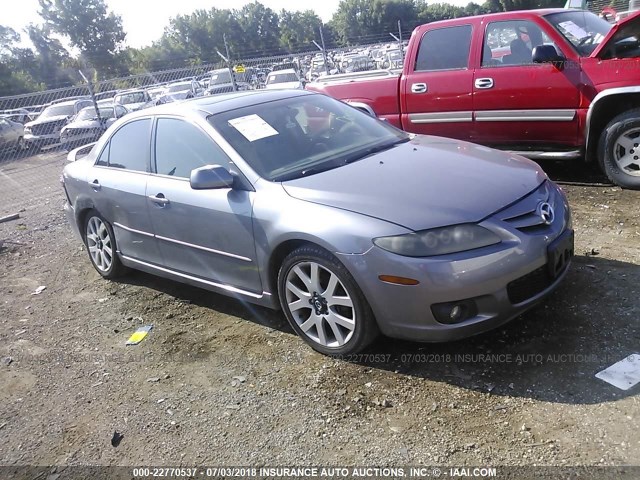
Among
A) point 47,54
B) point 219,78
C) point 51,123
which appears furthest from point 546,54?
point 47,54

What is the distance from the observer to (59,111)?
774 inches

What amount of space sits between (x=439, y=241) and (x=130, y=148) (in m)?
2.94

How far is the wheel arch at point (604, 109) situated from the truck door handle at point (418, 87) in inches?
73.6

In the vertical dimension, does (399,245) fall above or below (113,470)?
above

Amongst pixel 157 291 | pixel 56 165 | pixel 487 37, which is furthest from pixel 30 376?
pixel 56 165

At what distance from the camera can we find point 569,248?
11.7 feet

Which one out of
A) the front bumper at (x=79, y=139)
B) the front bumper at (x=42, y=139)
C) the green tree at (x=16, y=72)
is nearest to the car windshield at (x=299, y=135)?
the front bumper at (x=79, y=139)

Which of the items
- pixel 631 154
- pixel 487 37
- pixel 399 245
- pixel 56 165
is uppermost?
pixel 487 37

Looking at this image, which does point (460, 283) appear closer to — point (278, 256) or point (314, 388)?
point (314, 388)

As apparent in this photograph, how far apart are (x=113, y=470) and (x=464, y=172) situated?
8.53 feet

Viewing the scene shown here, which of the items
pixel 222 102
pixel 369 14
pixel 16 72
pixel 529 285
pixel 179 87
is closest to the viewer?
pixel 529 285

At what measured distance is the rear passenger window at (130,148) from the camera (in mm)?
4672

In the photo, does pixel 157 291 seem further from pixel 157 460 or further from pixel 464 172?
pixel 464 172

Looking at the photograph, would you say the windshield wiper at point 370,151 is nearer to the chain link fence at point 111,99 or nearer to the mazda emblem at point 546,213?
the mazda emblem at point 546,213
